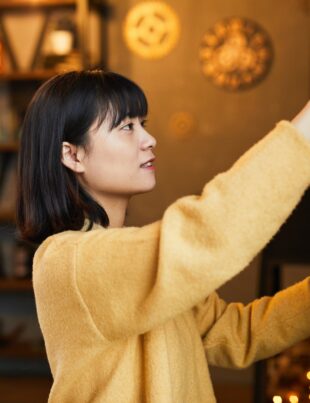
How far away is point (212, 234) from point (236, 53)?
3470mm

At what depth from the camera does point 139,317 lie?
1011 mm

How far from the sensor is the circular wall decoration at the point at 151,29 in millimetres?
4250

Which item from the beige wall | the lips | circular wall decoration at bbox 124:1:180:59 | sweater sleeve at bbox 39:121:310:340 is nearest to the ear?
the lips

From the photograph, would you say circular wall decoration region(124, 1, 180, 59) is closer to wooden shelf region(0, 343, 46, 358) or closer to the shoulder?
wooden shelf region(0, 343, 46, 358)

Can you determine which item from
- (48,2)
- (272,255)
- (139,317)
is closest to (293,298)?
(139,317)

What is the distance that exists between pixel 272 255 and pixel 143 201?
2122 millimetres

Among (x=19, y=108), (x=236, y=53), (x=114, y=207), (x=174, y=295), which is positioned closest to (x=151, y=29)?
(x=236, y=53)

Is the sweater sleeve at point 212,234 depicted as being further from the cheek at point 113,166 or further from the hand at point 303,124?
the cheek at point 113,166

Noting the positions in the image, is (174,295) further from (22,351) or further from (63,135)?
(22,351)

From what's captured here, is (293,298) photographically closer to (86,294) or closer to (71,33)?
(86,294)

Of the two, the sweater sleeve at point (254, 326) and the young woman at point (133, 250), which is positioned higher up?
the young woman at point (133, 250)

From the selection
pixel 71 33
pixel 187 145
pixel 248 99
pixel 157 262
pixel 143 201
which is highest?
pixel 157 262

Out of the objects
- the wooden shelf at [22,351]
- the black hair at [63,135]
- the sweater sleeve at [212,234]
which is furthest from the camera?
the wooden shelf at [22,351]

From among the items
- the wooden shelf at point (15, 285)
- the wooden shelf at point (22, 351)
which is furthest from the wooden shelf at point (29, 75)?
the wooden shelf at point (22, 351)
